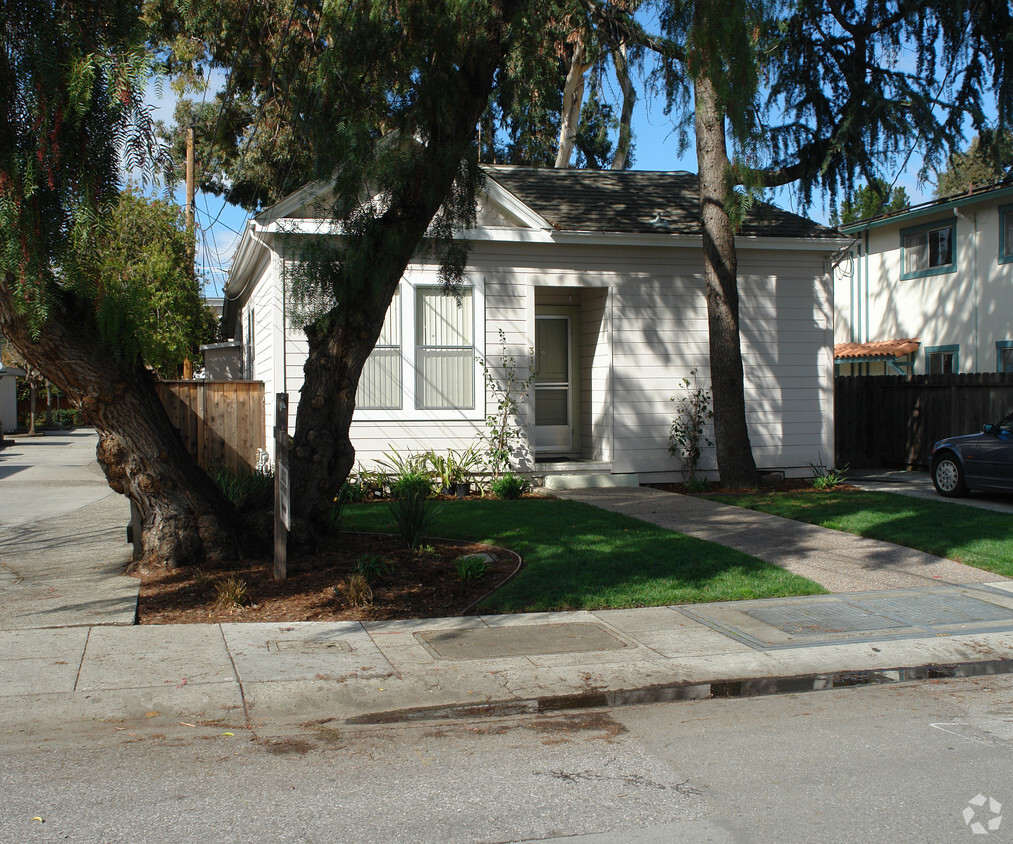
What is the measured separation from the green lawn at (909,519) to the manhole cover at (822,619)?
2.35 meters

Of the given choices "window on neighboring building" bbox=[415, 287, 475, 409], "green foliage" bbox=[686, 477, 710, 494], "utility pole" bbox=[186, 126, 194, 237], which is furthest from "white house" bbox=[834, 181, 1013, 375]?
"utility pole" bbox=[186, 126, 194, 237]

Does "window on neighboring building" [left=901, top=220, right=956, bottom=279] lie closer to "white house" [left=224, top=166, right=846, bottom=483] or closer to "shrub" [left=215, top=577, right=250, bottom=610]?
"white house" [left=224, top=166, right=846, bottom=483]

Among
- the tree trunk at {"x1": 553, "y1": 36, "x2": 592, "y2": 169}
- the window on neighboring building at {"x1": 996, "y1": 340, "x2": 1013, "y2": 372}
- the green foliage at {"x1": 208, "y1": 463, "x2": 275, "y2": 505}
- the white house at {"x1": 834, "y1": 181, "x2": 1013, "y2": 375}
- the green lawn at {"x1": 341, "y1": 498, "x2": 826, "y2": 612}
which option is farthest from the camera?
the tree trunk at {"x1": 553, "y1": 36, "x2": 592, "y2": 169}

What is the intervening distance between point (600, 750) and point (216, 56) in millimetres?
10338

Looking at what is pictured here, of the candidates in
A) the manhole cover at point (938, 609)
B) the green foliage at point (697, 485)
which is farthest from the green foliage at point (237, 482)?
the manhole cover at point (938, 609)

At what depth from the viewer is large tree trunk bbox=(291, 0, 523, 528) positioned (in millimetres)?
8930

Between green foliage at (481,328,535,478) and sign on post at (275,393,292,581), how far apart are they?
6410 millimetres

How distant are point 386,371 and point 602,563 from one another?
626cm

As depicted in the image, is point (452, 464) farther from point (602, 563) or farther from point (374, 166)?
point (374, 166)

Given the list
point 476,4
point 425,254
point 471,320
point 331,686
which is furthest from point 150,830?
point 471,320

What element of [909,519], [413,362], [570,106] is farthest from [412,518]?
[570,106]

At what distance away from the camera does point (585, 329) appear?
1627cm

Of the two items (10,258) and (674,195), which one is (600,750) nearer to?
(10,258)

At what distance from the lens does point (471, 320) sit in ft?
48.5
